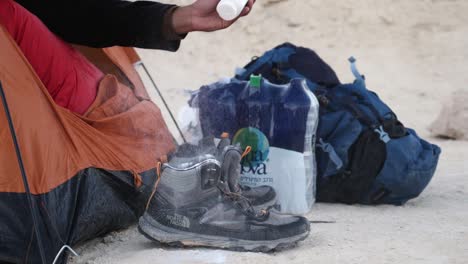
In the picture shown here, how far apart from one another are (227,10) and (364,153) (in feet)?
3.31

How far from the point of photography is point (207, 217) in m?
2.40

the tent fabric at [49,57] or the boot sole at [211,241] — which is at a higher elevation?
the tent fabric at [49,57]

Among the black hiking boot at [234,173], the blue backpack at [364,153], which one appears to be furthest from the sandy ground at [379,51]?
the black hiking boot at [234,173]

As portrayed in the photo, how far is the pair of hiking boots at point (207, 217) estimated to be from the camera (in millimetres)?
2375

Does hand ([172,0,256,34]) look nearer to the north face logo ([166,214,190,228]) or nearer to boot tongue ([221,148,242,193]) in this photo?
boot tongue ([221,148,242,193])

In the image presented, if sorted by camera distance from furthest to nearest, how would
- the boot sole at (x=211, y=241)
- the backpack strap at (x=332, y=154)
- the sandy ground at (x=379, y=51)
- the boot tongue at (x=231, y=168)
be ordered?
1. the sandy ground at (x=379, y=51)
2. the backpack strap at (x=332, y=154)
3. the boot tongue at (x=231, y=168)
4. the boot sole at (x=211, y=241)

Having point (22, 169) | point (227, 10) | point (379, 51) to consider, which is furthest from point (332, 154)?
point (379, 51)

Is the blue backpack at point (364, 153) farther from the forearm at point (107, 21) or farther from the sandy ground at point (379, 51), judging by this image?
the forearm at point (107, 21)

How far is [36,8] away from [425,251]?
1428 millimetres

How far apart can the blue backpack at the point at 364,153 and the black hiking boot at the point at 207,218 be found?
55 centimetres

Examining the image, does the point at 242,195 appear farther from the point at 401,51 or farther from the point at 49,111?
the point at 401,51

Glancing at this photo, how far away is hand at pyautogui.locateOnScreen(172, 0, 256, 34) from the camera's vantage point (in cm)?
226

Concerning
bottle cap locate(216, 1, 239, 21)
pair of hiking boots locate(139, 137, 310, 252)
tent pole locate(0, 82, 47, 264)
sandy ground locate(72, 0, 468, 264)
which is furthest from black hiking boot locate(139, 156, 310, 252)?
sandy ground locate(72, 0, 468, 264)

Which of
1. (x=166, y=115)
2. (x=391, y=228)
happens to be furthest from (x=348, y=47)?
(x=391, y=228)
